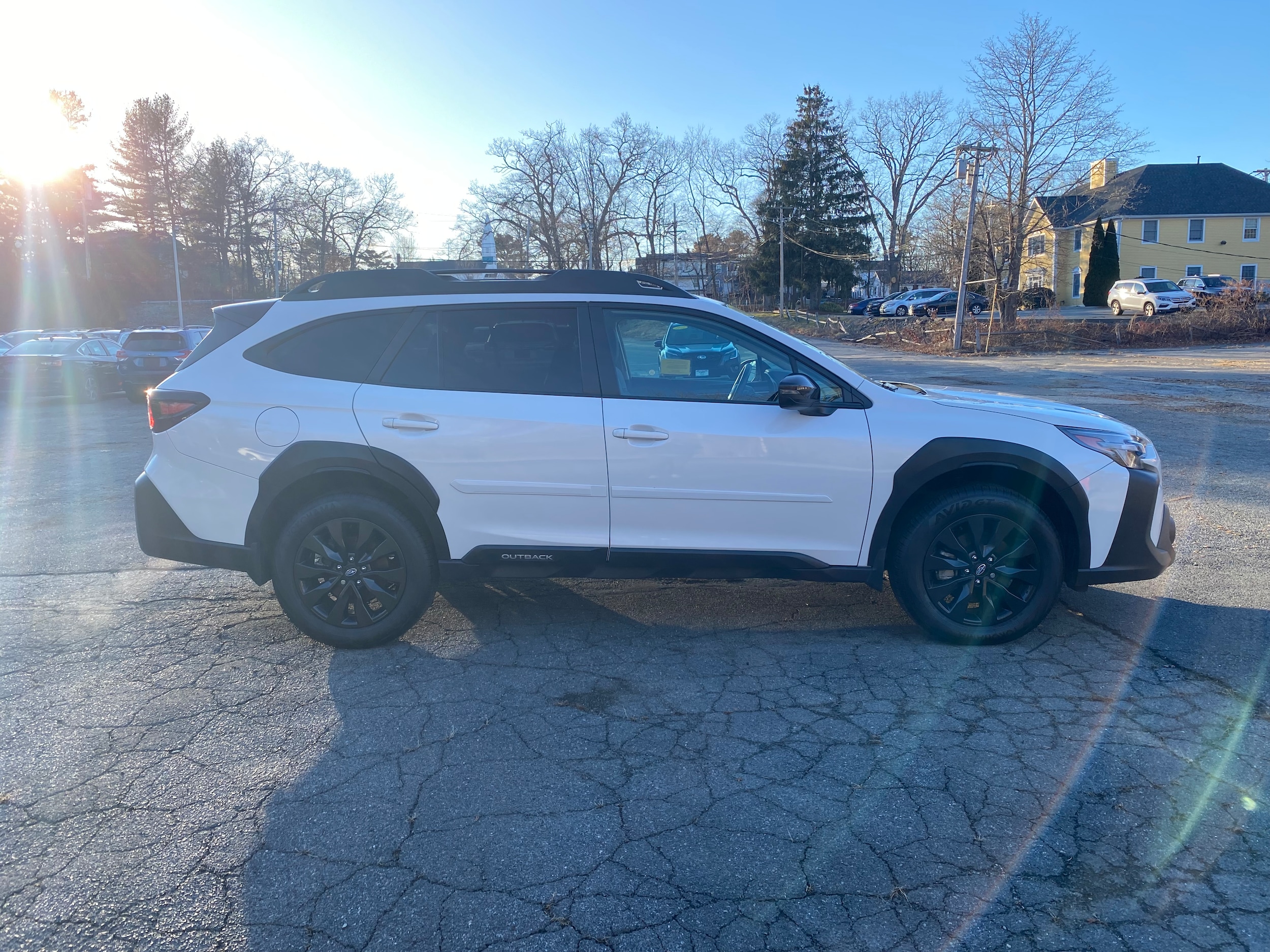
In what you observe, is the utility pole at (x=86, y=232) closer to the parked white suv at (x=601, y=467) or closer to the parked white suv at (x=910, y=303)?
the parked white suv at (x=910, y=303)

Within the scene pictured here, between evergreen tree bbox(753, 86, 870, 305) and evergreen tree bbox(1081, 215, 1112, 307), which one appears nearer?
evergreen tree bbox(1081, 215, 1112, 307)

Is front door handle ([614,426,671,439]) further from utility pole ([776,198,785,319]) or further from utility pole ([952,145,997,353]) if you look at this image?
utility pole ([776,198,785,319])

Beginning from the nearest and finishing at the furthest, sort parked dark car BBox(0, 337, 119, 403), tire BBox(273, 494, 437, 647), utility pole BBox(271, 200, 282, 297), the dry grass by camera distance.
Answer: tire BBox(273, 494, 437, 647)
parked dark car BBox(0, 337, 119, 403)
the dry grass
utility pole BBox(271, 200, 282, 297)

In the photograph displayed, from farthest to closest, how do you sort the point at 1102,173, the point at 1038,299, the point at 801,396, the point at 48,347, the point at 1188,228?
the point at 1188,228, the point at 1038,299, the point at 1102,173, the point at 48,347, the point at 801,396

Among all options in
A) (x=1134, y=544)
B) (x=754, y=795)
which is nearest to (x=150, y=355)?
(x=754, y=795)

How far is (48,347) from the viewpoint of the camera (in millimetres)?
21453

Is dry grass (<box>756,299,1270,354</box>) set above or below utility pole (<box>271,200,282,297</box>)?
below

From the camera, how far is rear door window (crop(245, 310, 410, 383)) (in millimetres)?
4590

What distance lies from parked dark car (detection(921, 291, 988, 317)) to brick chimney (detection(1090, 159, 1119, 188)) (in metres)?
7.01

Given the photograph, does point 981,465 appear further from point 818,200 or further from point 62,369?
point 818,200

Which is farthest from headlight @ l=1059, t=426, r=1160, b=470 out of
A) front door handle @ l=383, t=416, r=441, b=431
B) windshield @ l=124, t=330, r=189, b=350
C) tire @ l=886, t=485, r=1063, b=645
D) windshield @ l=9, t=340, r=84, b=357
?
windshield @ l=9, t=340, r=84, b=357

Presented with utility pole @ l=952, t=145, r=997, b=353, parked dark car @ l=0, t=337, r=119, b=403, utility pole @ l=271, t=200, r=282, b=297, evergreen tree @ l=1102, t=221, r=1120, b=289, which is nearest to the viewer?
parked dark car @ l=0, t=337, r=119, b=403

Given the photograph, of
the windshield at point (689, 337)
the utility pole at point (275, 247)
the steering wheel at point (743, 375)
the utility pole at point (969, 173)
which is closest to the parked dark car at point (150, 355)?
the windshield at point (689, 337)

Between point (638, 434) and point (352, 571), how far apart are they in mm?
1627
